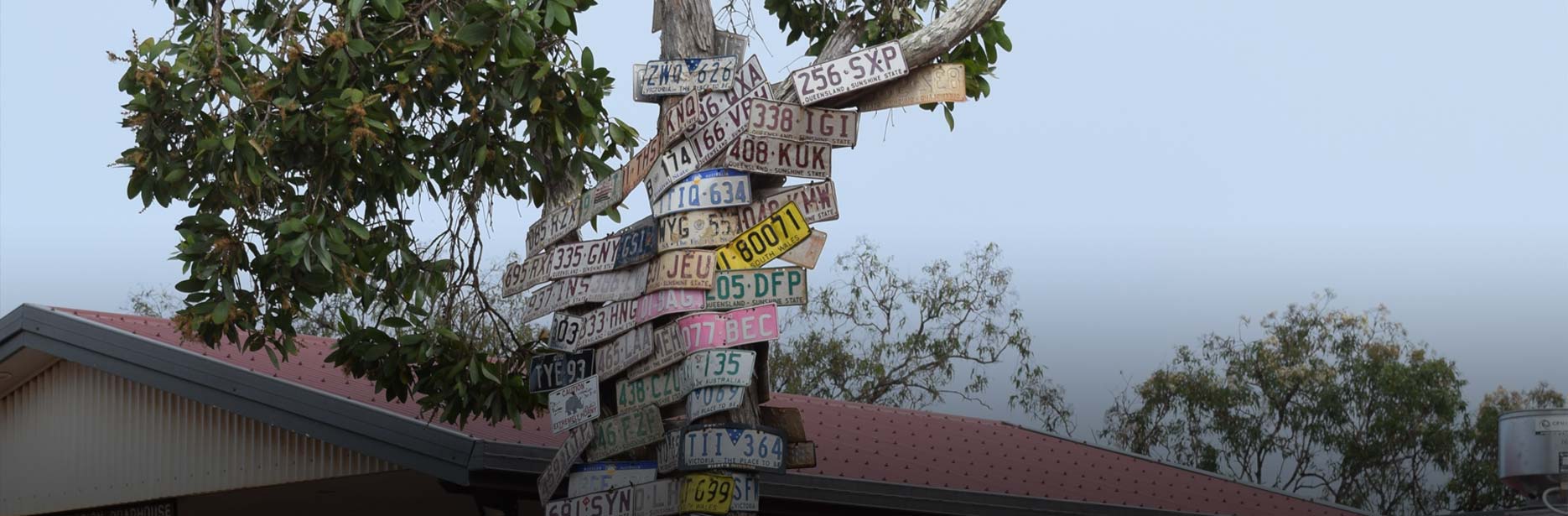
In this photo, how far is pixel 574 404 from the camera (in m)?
8.77

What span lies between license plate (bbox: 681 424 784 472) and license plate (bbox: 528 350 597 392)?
3.35 feet

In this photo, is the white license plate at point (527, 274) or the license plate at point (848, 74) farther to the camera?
the white license plate at point (527, 274)

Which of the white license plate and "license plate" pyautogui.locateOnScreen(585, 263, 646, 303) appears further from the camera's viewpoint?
the white license plate

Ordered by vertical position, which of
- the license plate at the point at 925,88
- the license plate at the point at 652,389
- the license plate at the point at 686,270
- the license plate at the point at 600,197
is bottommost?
the license plate at the point at 652,389

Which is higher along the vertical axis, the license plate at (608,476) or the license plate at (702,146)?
the license plate at (702,146)

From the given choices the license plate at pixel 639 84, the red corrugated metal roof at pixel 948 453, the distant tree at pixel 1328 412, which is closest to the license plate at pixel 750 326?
the license plate at pixel 639 84

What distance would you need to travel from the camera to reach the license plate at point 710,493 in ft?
26.0

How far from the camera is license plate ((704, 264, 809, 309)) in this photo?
8023 mm

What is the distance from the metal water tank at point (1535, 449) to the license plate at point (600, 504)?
288 inches

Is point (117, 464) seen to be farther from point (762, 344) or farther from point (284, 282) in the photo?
point (762, 344)

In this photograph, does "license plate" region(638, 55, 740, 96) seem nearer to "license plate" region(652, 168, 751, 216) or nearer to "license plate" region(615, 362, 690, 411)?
"license plate" region(652, 168, 751, 216)

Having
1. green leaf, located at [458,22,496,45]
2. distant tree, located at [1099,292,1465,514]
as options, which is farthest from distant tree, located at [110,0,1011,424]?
distant tree, located at [1099,292,1465,514]

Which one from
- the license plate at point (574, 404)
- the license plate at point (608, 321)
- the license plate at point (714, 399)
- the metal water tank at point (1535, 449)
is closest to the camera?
the license plate at point (714, 399)

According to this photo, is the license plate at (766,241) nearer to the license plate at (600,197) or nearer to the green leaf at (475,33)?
the license plate at (600,197)
